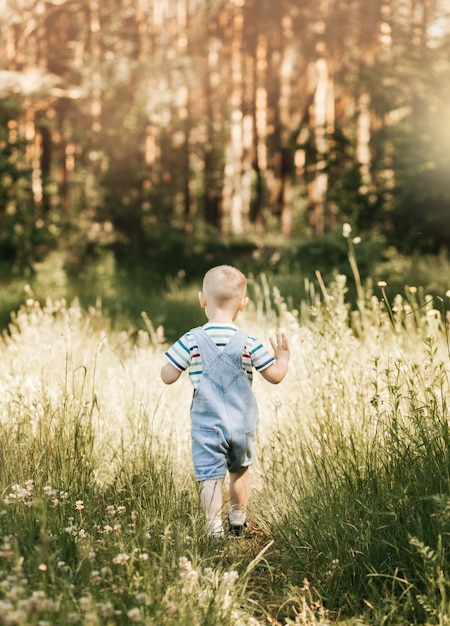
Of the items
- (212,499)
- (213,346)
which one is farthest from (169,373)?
(212,499)

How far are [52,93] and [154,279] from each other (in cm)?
480

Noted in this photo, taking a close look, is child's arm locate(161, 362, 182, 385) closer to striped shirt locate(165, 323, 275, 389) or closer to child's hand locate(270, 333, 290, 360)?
striped shirt locate(165, 323, 275, 389)

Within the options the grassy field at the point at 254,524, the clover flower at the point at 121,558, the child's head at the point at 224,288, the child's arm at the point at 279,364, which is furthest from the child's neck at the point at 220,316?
the clover flower at the point at 121,558

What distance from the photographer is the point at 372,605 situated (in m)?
2.79

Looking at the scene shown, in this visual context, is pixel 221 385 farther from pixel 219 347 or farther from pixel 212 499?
pixel 212 499

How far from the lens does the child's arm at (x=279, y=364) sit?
358cm

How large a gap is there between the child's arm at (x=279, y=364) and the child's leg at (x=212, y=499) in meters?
0.57

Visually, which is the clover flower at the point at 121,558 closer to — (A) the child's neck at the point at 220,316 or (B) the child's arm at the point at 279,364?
(B) the child's arm at the point at 279,364

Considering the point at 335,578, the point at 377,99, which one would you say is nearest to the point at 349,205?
the point at 377,99

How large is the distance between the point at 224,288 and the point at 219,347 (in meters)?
0.29

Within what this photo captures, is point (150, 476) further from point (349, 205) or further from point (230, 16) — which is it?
point (230, 16)

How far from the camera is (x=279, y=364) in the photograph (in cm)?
360

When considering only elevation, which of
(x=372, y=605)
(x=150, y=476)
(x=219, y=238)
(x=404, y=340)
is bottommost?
(x=372, y=605)

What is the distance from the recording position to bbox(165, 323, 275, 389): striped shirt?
3609mm
